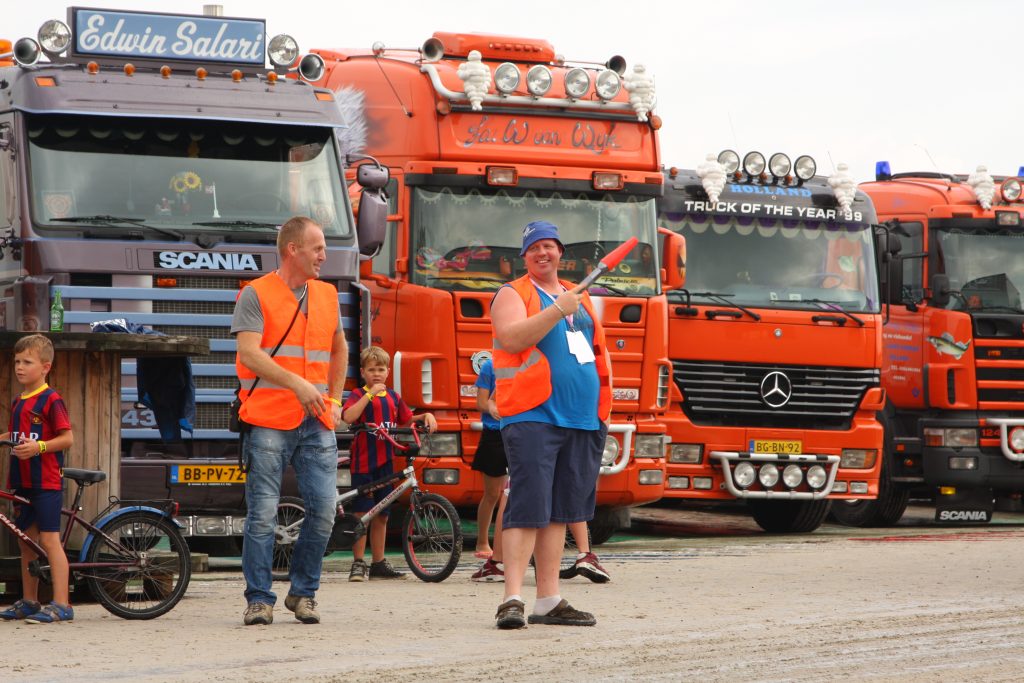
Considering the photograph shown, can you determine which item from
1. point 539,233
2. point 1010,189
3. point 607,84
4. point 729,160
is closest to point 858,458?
point 729,160

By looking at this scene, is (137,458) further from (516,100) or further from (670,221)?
(670,221)

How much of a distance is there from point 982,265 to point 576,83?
17.7 feet

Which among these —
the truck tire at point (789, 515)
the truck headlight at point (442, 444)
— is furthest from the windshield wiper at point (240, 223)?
the truck tire at point (789, 515)

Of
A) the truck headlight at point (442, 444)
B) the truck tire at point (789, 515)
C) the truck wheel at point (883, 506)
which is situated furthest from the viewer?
the truck wheel at point (883, 506)

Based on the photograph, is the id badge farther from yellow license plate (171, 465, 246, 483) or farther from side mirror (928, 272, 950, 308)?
side mirror (928, 272, 950, 308)

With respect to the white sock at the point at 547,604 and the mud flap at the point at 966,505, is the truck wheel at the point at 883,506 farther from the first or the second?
the white sock at the point at 547,604

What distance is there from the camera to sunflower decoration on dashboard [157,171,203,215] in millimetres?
12688

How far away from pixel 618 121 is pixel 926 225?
4.52m

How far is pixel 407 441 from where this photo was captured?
44.7ft

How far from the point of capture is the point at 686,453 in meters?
17.2

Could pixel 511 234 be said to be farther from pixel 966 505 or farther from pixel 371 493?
pixel 966 505

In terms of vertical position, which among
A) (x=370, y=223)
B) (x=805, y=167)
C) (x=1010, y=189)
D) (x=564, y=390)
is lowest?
(x=564, y=390)

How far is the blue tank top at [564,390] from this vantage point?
30.2 feet

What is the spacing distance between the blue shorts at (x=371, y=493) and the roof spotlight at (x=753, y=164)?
20.6 feet
